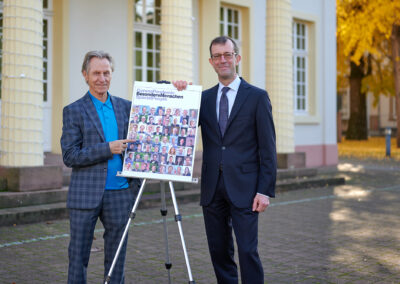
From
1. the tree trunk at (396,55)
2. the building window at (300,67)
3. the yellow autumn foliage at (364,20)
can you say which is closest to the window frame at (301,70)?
the building window at (300,67)

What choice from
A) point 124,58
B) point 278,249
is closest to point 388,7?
point 124,58

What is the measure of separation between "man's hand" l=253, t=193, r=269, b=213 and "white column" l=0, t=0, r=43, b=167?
5.65 metres

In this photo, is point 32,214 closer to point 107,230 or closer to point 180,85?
point 107,230

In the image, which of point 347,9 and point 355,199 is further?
point 347,9

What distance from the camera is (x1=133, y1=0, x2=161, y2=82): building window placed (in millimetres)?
13938

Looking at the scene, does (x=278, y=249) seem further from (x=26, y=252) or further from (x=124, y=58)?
(x=124, y=58)

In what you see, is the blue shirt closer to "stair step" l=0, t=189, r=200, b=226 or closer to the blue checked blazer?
the blue checked blazer

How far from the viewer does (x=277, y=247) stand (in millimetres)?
6875

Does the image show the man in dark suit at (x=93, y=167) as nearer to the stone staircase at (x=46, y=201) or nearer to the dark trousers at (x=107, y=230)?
the dark trousers at (x=107, y=230)

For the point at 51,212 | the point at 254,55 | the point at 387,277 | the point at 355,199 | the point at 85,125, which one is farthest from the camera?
the point at 254,55

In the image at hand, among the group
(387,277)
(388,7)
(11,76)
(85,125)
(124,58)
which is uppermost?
(388,7)

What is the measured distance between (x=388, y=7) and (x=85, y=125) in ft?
66.5

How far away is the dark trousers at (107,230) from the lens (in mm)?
4094

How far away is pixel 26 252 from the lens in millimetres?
6512
